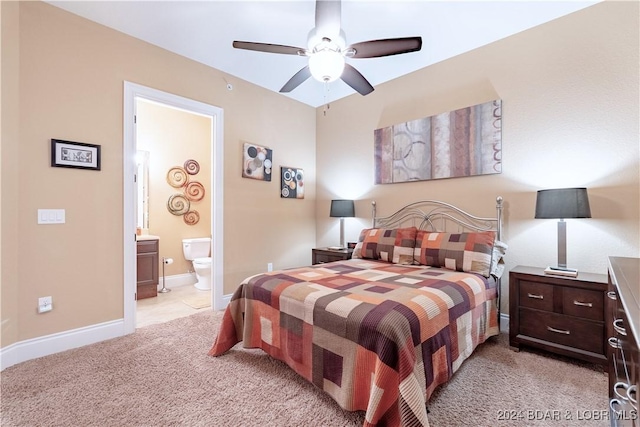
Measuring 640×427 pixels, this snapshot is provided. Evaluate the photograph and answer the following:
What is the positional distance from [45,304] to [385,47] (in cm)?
343

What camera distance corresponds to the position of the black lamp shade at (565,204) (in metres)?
2.11

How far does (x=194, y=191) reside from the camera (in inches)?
196

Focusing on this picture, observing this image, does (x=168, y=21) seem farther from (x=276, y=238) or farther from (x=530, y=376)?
(x=530, y=376)

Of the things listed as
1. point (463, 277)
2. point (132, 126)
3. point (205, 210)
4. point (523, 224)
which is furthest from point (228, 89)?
point (523, 224)

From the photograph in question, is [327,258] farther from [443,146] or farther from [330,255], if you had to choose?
[443,146]

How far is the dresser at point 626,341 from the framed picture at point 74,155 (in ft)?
11.4

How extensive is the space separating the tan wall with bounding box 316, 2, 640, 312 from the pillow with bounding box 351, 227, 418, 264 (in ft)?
2.20

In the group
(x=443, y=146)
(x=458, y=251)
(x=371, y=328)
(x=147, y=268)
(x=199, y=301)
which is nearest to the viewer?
(x=371, y=328)

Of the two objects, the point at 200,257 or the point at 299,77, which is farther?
the point at 200,257

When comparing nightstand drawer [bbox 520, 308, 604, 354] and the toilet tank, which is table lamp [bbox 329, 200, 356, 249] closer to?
nightstand drawer [bbox 520, 308, 604, 354]

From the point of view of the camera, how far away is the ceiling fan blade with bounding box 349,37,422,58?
202 centimetres

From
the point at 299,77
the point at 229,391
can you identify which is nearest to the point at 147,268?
the point at 229,391

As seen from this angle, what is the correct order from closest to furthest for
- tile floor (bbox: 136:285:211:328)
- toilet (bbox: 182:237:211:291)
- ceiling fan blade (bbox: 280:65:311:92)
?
ceiling fan blade (bbox: 280:65:311:92) < tile floor (bbox: 136:285:211:328) < toilet (bbox: 182:237:211:291)

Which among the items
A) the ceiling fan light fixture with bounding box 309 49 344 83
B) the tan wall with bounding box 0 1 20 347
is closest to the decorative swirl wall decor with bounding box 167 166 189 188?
the tan wall with bounding box 0 1 20 347
